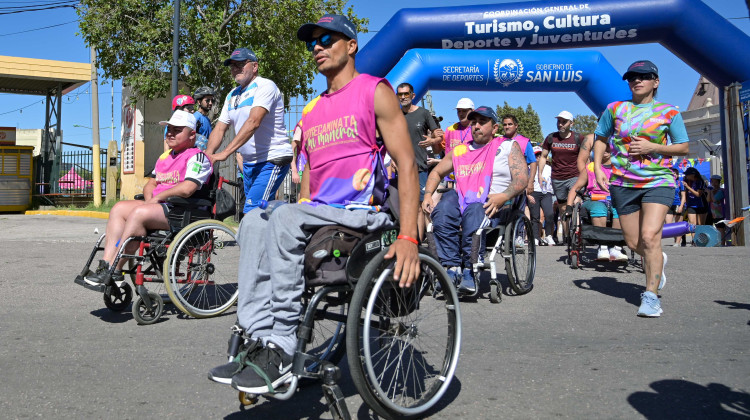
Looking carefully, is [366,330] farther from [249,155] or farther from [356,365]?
[249,155]

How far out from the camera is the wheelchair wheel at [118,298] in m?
4.92

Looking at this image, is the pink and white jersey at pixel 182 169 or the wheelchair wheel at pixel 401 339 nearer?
the wheelchair wheel at pixel 401 339

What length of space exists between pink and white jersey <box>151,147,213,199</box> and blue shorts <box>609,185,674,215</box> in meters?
3.26

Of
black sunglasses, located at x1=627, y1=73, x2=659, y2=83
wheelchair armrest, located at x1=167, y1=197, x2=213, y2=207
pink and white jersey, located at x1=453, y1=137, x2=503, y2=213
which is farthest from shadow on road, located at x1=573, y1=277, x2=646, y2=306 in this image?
wheelchair armrest, located at x1=167, y1=197, x2=213, y2=207

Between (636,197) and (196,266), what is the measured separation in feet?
11.3

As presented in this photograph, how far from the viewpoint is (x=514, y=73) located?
531 inches

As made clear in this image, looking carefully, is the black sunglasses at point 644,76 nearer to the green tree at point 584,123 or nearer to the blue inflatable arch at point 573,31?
the blue inflatable arch at point 573,31

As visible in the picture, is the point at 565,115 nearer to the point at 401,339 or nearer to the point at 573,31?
the point at 573,31

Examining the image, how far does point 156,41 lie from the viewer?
63.3ft

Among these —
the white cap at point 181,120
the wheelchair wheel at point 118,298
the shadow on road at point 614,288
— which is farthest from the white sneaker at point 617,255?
the wheelchair wheel at point 118,298

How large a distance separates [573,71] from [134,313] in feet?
A: 37.1

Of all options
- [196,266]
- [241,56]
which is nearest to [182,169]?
[196,266]

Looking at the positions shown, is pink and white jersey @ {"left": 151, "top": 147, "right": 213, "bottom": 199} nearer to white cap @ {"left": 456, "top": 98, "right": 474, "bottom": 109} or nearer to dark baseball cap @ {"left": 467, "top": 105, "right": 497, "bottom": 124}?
dark baseball cap @ {"left": 467, "top": 105, "right": 497, "bottom": 124}

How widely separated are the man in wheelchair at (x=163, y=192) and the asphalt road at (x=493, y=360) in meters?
0.53
